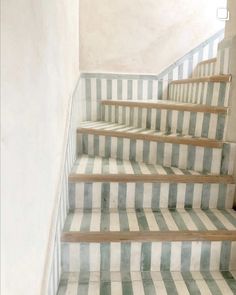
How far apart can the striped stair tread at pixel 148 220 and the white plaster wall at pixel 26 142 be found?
16.2 inches

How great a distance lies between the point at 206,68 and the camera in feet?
8.46

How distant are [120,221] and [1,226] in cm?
102

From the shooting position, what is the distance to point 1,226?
0.57 m

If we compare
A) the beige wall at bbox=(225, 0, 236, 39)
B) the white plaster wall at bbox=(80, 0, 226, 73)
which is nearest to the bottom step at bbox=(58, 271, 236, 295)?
the beige wall at bbox=(225, 0, 236, 39)

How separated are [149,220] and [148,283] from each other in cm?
32

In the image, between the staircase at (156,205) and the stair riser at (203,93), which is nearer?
the staircase at (156,205)

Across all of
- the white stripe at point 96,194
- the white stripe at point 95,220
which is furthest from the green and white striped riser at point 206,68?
the white stripe at point 95,220

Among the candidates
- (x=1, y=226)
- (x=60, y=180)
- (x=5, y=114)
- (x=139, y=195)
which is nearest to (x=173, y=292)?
(x=139, y=195)

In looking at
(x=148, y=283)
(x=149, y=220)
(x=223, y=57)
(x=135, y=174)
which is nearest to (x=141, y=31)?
(x=223, y=57)

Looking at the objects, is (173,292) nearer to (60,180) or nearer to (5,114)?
(60,180)

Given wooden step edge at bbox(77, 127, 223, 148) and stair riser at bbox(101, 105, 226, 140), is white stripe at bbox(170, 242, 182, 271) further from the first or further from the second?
stair riser at bbox(101, 105, 226, 140)

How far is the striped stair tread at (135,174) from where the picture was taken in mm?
1684

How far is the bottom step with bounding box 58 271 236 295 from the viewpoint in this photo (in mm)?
1285

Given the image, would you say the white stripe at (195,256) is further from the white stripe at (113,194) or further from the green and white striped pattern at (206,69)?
the green and white striped pattern at (206,69)
